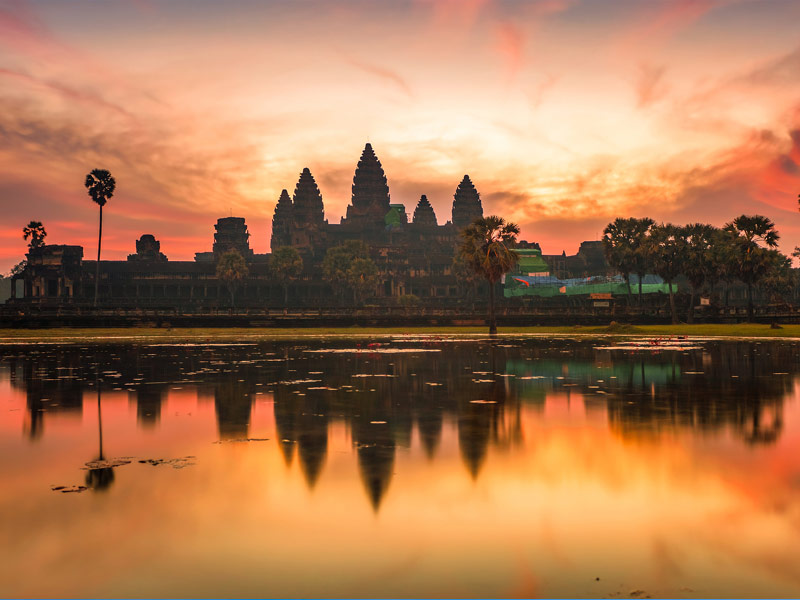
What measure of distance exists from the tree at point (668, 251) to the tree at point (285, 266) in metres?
71.7

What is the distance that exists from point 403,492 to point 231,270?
429 ft

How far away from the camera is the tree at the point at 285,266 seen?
141375 mm

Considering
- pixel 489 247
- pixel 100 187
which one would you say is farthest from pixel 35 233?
pixel 489 247

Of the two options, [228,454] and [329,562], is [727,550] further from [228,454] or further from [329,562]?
[228,454]

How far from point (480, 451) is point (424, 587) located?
5.71m

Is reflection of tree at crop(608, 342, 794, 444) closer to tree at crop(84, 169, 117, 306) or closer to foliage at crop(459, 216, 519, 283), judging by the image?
foliage at crop(459, 216, 519, 283)

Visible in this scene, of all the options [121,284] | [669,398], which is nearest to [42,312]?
[121,284]

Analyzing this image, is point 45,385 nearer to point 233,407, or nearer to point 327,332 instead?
point 233,407

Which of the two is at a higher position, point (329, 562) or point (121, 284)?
point (121, 284)

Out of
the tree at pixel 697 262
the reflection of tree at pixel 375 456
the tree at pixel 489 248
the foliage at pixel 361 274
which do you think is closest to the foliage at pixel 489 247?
the tree at pixel 489 248

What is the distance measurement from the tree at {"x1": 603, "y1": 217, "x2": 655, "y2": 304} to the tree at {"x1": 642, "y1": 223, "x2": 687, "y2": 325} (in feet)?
30.0

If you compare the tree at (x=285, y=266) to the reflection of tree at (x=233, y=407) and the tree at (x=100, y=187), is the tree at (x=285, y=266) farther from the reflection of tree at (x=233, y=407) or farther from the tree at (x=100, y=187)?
the reflection of tree at (x=233, y=407)

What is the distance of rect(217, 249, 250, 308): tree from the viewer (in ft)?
448

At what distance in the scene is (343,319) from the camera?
70.6m
